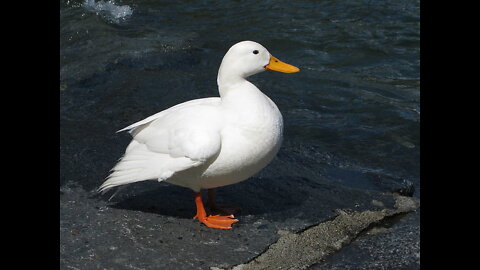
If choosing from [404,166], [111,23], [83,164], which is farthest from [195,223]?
[111,23]

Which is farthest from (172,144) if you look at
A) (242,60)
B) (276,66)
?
(276,66)

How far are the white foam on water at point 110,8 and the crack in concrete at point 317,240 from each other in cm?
676

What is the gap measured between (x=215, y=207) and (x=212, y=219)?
0.82 feet

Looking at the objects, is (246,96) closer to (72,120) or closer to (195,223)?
(195,223)

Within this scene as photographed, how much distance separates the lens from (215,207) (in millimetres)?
4977

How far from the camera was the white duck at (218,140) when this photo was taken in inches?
175

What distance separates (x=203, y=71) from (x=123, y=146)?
8.09ft

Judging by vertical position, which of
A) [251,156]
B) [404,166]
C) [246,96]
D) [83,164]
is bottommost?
[404,166]

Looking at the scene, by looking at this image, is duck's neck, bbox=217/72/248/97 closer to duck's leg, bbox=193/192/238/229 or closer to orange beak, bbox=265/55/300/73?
orange beak, bbox=265/55/300/73

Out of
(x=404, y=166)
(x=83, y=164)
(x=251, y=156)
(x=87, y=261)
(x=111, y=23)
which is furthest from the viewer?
(x=111, y=23)

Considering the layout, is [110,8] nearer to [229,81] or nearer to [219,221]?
[229,81]

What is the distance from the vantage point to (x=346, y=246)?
452 centimetres

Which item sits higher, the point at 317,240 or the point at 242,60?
the point at 242,60

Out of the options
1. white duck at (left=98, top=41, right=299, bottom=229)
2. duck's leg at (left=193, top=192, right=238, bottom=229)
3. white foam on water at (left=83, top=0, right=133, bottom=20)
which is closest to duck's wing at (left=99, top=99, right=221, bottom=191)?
white duck at (left=98, top=41, right=299, bottom=229)
